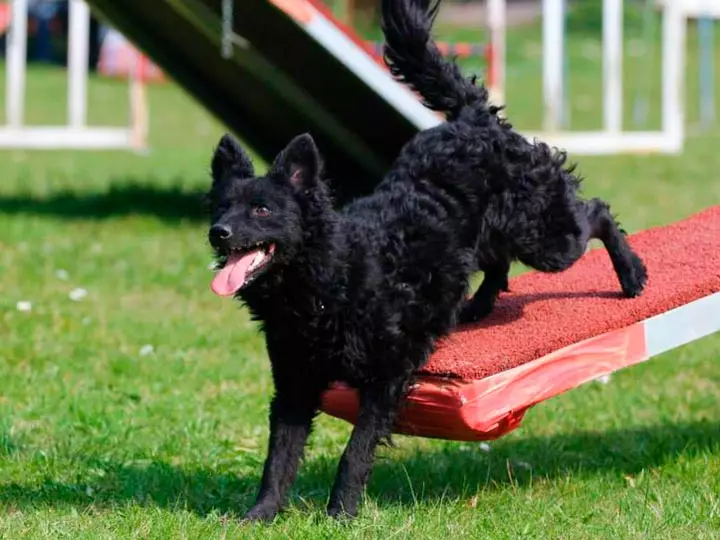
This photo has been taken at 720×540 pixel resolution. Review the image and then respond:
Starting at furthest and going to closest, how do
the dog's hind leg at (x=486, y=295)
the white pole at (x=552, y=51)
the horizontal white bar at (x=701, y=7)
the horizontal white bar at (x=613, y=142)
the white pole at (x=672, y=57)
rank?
1. the horizontal white bar at (x=701, y=7)
2. the white pole at (x=672, y=57)
3. the horizontal white bar at (x=613, y=142)
4. the white pole at (x=552, y=51)
5. the dog's hind leg at (x=486, y=295)

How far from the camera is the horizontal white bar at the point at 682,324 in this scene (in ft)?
15.6

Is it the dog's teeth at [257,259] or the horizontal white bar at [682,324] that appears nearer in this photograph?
the dog's teeth at [257,259]

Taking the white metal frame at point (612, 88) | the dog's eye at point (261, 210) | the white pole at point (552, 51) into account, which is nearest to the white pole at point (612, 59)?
the white metal frame at point (612, 88)

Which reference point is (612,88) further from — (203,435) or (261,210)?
(261,210)

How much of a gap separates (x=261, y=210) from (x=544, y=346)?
115cm

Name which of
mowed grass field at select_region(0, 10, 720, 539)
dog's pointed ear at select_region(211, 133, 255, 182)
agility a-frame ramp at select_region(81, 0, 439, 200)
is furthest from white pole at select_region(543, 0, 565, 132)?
dog's pointed ear at select_region(211, 133, 255, 182)

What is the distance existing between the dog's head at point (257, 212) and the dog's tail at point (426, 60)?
1.26 metres

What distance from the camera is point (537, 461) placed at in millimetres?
5375

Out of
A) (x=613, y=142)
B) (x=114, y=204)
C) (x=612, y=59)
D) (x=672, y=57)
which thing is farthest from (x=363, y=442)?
(x=672, y=57)

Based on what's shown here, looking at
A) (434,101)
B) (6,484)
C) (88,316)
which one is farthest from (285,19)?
(6,484)

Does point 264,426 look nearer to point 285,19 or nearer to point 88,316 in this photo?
point 88,316

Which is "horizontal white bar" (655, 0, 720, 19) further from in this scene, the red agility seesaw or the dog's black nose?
the dog's black nose

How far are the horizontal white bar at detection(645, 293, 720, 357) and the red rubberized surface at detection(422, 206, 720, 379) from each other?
0.11ft

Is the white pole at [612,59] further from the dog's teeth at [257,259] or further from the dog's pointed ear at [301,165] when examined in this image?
the dog's teeth at [257,259]
